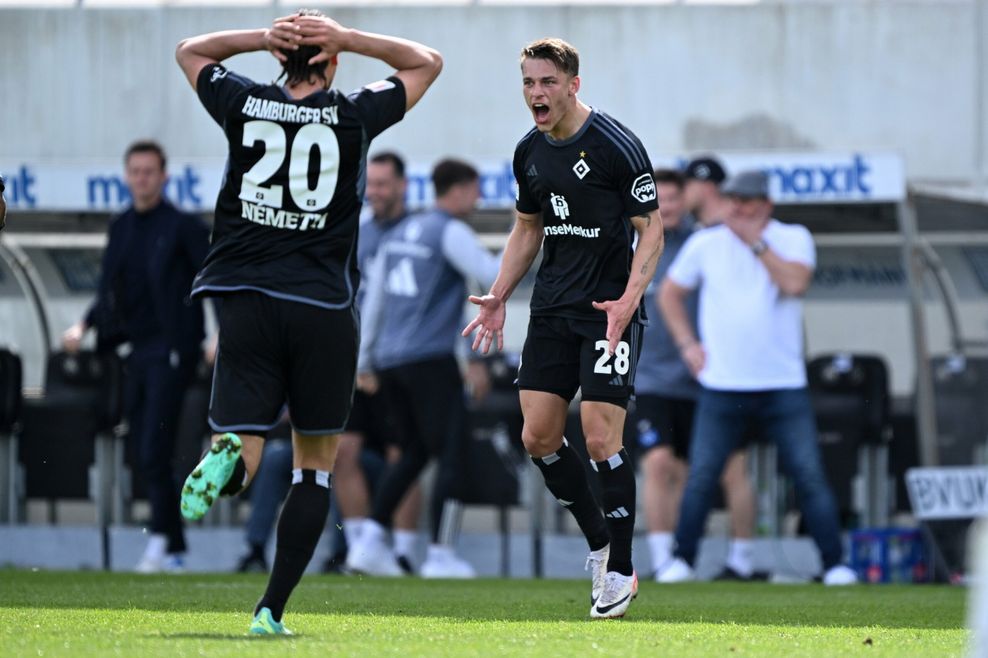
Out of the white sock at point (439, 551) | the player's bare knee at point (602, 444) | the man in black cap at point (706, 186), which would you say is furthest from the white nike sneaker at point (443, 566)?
the player's bare knee at point (602, 444)

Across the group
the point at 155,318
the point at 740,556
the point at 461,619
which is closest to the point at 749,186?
the point at 740,556

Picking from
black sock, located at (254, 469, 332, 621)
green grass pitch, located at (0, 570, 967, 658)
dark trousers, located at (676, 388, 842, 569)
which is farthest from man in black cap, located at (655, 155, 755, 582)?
black sock, located at (254, 469, 332, 621)

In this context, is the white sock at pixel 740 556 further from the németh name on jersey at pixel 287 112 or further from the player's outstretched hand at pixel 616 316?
the németh name on jersey at pixel 287 112

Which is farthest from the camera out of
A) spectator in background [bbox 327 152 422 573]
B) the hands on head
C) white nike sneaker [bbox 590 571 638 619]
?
spectator in background [bbox 327 152 422 573]

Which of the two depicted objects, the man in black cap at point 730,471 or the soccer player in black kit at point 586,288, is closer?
the soccer player in black kit at point 586,288

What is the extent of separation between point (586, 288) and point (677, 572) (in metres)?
3.54

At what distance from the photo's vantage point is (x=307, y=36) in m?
6.59

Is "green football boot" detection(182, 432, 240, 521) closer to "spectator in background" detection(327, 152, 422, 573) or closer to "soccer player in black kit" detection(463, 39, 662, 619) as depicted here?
"soccer player in black kit" detection(463, 39, 662, 619)

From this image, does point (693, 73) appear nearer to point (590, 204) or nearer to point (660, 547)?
point (660, 547)

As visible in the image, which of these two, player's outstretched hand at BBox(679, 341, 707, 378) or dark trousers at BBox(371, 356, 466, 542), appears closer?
player's outstretched hand at BBox(679, 341, 707, 378)

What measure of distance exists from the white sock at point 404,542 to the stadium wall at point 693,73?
10.0 ft

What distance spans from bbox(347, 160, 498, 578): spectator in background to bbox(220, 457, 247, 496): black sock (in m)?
5.23

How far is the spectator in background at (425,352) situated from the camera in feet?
38.3

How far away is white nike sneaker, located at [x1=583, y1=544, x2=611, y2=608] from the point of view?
784 centimetres
